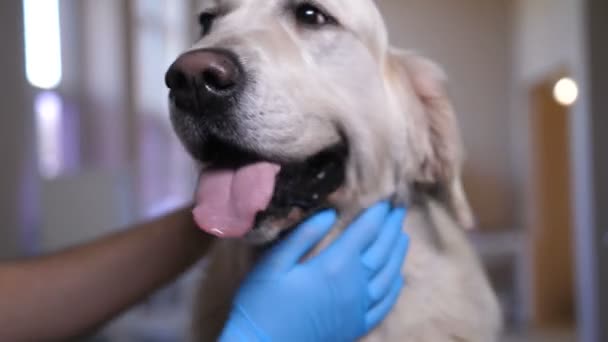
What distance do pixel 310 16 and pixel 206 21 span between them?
9.9 inches

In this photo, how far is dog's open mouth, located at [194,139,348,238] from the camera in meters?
1.01

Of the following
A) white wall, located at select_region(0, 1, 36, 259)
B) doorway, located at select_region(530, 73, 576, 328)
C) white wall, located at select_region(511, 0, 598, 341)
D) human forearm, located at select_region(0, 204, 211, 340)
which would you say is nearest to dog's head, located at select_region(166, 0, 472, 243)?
human forearm, located at select_region(0, 204, 211, 340)

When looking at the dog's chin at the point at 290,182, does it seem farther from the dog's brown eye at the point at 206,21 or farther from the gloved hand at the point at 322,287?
the dog's brown eye at the point at 206,21

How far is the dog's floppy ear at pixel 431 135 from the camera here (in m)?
1.29

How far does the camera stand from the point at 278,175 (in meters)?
1.07

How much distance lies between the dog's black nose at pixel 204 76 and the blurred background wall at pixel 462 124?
1164 mm

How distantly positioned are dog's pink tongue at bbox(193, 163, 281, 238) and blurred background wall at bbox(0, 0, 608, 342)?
1146 millimetres

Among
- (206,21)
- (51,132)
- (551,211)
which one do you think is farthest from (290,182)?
(551,211)

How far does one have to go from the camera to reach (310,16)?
48.8 inches

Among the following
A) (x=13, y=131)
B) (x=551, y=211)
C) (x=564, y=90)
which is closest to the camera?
(x=13, y=131)

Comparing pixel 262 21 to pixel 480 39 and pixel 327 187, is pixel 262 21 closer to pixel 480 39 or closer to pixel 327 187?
pixel 327 187

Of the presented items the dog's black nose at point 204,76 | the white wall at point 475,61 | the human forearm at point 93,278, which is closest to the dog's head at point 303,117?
the dog's black nose at point 204,76

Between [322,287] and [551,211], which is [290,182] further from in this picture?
[551,211]

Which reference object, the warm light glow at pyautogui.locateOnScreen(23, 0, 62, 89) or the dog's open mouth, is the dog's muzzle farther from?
the warm light glow at pyautogui.locateOnScreen(23, 0, 62, 89)
